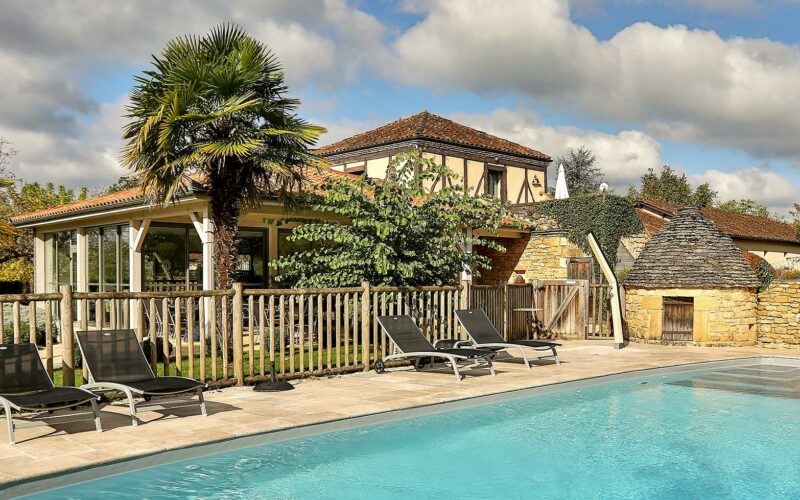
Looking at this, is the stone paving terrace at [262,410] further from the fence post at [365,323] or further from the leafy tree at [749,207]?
the leafy tree at [749,207]

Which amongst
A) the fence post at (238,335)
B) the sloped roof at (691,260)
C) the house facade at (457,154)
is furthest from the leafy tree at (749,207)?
the fence post at (238,335)

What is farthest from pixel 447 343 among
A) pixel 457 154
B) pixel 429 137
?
pixel 457 154

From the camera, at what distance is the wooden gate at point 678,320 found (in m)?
16.2

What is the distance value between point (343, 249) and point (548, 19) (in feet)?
17.9

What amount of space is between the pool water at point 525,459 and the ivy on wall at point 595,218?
14272mm

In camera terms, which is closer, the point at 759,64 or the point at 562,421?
the point at 562,421

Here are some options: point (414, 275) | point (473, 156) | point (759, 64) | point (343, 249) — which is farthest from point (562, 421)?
point (473, 156)

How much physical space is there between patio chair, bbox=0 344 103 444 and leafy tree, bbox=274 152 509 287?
19.3 feet

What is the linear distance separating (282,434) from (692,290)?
1211cm

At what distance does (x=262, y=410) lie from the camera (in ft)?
25.1

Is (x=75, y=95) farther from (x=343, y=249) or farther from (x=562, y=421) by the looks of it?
(x=562, y=421)

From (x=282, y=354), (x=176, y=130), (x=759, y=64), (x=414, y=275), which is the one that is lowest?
(x=282, y=354)

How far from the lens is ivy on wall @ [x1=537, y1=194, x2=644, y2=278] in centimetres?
2358

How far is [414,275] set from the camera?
42.0ft
